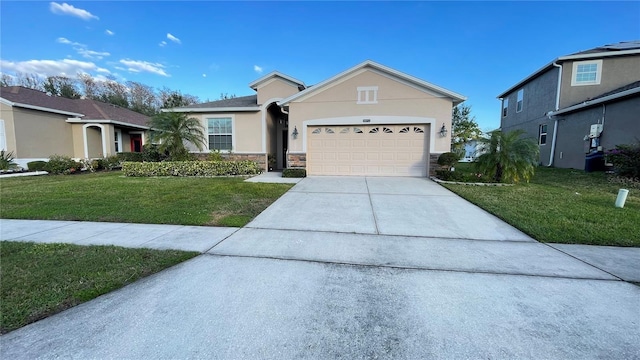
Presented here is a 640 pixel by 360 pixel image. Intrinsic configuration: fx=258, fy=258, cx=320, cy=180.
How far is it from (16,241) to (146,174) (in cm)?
857

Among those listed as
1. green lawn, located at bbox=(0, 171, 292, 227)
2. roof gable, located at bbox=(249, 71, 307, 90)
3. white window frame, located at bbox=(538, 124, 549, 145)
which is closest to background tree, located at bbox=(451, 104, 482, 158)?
white window frame, located at bbox=(538, 124, 549, 145)

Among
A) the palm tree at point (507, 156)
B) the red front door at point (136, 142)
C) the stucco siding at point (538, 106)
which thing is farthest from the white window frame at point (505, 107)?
the red front door at point (136, 142)

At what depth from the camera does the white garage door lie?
1113cm

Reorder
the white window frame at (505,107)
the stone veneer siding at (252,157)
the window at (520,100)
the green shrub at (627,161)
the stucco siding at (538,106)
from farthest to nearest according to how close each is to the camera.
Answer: the white window frame at (505,107) < the window at (520,100) < the stucco siding at (538,106) < the stone veneer siding at (252,157) < the green shrub at (627,161)

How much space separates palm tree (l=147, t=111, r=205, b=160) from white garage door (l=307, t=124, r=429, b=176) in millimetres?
5822

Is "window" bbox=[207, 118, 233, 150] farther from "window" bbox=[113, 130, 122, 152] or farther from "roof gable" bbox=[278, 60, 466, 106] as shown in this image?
"window" bbox=[113, 130, 122, 152]

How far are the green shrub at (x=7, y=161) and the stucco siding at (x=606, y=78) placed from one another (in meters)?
29.0

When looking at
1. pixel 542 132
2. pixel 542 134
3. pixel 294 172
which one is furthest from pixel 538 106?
pixel 294 172

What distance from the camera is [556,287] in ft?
9.24

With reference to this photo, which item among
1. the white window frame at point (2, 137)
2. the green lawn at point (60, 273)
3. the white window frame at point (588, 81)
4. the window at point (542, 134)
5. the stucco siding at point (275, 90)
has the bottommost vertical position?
the green lawn at point (60, 273)

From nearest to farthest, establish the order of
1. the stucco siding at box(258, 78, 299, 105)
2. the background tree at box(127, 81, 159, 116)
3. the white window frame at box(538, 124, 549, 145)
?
the stucco siding at box(258, 78, 299, 105) → the white window frame at box(538, 124, 549, 145) → the background tree at box(127, 81, 159, 116)

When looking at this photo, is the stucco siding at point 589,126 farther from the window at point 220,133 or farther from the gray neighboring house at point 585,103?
the window at point 220,133

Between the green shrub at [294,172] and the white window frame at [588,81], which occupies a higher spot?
the white window frame at [588,81]

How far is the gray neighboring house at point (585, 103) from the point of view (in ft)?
35.2
